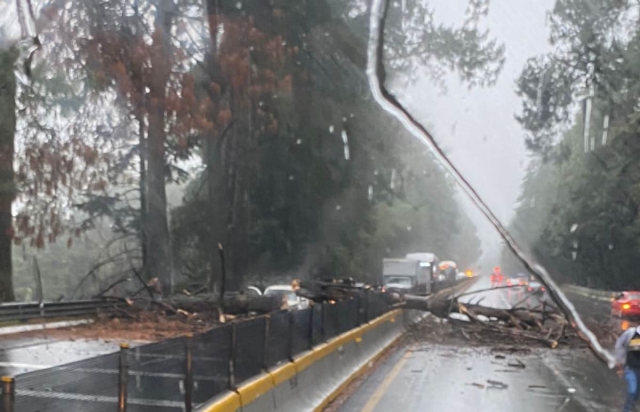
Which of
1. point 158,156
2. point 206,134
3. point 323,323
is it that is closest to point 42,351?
point 323,323

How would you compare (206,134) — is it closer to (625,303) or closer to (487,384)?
(625,303)

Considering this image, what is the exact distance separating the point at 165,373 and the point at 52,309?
783 inches

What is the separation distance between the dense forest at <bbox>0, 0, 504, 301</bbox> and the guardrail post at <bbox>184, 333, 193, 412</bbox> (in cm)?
1593

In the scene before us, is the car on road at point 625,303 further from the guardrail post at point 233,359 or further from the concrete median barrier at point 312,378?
the guardrail post at point 233,359

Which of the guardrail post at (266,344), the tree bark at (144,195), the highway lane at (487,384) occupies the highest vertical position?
the tree bark at (144,195)

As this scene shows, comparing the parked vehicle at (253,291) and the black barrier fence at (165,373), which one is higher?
the black barrier fence at (165,373)

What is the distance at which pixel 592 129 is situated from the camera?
58281 millimetres

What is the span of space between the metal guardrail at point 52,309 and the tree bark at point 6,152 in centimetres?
330

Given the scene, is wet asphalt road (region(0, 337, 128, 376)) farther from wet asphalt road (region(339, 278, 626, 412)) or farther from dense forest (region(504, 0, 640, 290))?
dense forest (region(504, 0, 640, 290))

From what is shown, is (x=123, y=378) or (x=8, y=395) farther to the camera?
(x=123, y=378)

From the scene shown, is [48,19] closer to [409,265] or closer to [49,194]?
[49,194]

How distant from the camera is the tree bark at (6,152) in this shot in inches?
996

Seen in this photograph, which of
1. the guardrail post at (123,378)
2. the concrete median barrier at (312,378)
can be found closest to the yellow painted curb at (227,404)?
the concrete median barrier at (312,378)

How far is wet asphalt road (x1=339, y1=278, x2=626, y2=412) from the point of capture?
13977 mm
